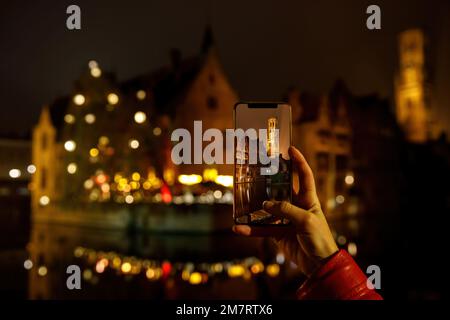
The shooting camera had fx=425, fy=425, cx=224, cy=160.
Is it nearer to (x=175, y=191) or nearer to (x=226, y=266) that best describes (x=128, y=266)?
(x=226, y=266)

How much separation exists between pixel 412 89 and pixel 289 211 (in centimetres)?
1656

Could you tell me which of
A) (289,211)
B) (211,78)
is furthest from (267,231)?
(211,78)

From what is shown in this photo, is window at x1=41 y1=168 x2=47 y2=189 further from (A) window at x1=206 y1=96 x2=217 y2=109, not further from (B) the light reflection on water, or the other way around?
(A) window at x1=206 y1=96 x2=217 y2=109

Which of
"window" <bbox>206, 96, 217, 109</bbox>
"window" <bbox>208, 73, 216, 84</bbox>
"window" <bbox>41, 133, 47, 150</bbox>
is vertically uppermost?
→ "window" <bbox>208, 73, 216, 84</bbox>

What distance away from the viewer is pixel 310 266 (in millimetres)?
782

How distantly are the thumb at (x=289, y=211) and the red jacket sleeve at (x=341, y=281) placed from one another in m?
0.08

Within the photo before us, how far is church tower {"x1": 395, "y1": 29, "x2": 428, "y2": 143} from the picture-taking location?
527 inches

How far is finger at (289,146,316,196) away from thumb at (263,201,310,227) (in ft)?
0.21

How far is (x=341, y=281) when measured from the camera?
0.68m

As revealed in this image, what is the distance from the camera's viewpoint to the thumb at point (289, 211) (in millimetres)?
710

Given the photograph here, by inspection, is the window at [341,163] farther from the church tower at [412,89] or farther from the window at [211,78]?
the church tower at [412,89]

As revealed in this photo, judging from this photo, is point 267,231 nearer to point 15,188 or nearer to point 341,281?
point 341,281

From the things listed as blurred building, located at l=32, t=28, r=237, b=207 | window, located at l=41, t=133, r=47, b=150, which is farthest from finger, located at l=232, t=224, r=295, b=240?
window, located at l=41, t=133, r=47, b=150
